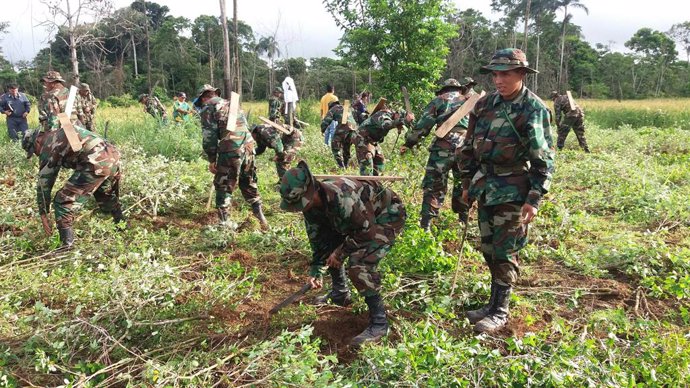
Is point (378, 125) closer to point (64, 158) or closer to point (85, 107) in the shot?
point (64, 158)

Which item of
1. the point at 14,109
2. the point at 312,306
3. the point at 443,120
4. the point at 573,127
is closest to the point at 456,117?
the point at 443,120

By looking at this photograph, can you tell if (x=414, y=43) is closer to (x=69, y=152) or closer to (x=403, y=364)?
(x=69, y=152)

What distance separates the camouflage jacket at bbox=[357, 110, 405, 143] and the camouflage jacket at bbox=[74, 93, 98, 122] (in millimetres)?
5795

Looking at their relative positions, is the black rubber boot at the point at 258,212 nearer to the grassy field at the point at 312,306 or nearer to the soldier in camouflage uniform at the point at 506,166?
the grassy field at the point at 312,306

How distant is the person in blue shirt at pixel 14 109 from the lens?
9.62 m

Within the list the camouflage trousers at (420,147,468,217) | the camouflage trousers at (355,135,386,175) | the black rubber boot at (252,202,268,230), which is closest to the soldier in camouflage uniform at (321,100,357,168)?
the camouflage trousers at (355,135,386,175)

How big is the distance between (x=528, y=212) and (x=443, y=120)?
233 centimetres

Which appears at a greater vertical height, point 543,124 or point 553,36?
point 553,36

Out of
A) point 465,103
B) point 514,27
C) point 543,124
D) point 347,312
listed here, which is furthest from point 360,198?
point 514,27

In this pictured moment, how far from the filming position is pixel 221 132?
16.5 ft

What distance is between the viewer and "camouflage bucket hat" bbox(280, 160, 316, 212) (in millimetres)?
2490

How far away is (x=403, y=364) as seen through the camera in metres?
2.46

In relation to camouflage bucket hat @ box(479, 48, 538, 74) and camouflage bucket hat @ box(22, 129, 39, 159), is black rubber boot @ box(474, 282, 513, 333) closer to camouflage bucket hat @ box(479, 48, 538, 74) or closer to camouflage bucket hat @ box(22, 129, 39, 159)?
camouflage bucket hat @ box(479, 48, 538, 74)

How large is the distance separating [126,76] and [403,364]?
34123 millimetres
